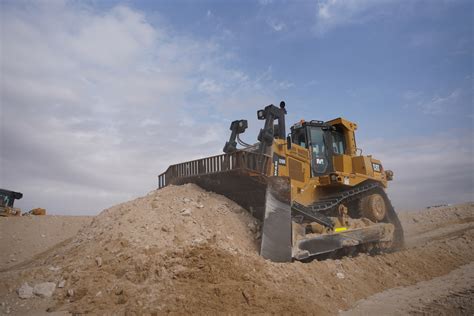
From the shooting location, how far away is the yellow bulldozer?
6776 millimetres

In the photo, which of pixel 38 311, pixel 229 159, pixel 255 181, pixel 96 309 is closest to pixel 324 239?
pixel 255 181

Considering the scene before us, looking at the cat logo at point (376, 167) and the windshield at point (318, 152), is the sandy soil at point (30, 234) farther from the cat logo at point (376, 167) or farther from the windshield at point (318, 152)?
the cat logo at point (376, 167)

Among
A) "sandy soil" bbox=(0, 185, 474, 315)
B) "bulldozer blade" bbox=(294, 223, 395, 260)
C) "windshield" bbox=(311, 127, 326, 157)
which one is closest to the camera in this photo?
"sandy soil" bbox=(0, 185, 474, 315)

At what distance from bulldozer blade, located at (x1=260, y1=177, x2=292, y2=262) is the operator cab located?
263 cm

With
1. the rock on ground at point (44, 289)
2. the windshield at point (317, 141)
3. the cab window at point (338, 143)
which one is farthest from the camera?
the cab window at point (338, 143)

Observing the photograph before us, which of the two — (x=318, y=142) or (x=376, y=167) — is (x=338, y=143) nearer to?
(x=318, y=142)

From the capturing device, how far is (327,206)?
27.4 feet

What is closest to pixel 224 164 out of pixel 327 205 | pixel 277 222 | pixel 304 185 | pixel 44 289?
pixel 277 222

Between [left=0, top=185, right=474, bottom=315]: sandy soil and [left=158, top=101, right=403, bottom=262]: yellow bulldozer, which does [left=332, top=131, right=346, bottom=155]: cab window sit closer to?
[left=158, top=101, right=403, bottom=262]: yellow bulldozer

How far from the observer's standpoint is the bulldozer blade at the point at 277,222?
20.9 ft

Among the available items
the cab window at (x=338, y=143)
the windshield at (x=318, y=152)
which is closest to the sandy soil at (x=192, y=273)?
the windshield at (x=318, y=152)

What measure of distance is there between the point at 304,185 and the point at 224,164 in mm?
2503

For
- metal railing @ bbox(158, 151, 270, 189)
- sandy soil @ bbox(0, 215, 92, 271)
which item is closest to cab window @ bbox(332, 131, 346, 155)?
metal railing @ bbox(158, 151, 270, 189)

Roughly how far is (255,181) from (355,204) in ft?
13.6
